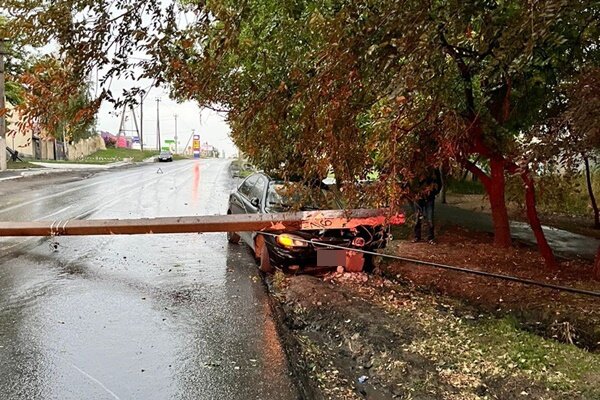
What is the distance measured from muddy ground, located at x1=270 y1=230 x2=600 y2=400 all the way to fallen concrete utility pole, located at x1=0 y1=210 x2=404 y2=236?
0.86 m

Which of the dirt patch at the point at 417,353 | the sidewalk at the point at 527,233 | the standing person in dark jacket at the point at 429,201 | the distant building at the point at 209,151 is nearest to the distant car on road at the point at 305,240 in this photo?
the dirt patch at the point at 417,353

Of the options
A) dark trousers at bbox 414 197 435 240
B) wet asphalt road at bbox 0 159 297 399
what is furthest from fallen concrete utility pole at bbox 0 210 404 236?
dark trousers at bbox 414 197 435 240

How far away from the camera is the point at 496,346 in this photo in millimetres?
4727

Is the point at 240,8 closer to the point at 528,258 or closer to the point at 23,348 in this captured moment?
the point at 23,348

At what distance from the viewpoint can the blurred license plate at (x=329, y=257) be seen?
6992mm

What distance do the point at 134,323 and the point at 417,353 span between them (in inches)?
118

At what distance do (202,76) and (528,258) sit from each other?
7.28m

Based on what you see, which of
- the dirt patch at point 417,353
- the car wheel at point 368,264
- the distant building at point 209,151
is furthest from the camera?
the distant building at point 209,151

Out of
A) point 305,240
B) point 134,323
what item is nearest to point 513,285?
point 305,240

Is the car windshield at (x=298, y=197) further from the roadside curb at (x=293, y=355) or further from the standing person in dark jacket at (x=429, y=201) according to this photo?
the standing person in dark jacket at (x=429, y=201)

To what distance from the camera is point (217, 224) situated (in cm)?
701

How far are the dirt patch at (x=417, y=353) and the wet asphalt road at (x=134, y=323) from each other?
0.41 metres

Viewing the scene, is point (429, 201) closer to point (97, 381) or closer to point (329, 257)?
point (329, 257)

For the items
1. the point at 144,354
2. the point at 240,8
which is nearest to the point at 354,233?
the point at 144,354
